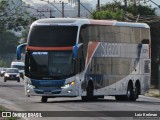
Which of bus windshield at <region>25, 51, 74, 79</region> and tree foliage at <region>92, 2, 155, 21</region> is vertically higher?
tree foliage at <region>92, 2, 155, 21</region>

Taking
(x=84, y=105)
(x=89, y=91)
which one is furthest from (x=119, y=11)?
(x=84, y=105)

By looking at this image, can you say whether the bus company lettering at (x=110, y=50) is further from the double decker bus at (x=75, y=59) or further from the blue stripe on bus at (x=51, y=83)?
the blue stripe on bus at (x=51, y=83)

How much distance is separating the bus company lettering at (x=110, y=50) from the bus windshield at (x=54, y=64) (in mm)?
3060

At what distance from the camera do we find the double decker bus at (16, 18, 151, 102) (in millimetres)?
32031

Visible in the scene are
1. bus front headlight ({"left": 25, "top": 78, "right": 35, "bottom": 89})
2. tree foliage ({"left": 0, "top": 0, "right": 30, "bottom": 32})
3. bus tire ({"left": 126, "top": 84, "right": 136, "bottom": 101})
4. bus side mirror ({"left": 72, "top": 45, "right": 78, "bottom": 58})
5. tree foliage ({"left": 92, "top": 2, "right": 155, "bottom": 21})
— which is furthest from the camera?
tree foliage ({"left": 0, "top": 0, "right": 30, "bottom": 32})

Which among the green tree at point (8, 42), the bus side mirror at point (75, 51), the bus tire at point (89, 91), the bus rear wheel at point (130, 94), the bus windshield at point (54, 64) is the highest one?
the bus side mirror at point (75, 51)

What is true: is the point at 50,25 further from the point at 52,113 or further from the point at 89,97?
the point at 52,113

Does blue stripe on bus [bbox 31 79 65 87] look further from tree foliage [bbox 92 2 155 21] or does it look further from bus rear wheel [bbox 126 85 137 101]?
tree foliage [bbox 92 2 155 21]

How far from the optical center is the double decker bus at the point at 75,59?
105ft

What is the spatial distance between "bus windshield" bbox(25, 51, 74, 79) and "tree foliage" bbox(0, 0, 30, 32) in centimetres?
3699

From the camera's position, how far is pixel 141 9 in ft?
256

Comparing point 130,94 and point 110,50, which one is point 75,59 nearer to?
point 110,50

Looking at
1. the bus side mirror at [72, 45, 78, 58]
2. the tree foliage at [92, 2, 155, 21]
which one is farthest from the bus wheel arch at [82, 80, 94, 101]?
the tree foliage at [92, 2, 155, 21]

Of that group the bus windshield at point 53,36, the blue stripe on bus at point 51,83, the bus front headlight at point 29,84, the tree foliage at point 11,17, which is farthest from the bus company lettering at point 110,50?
the tree foliage at point 11,17
